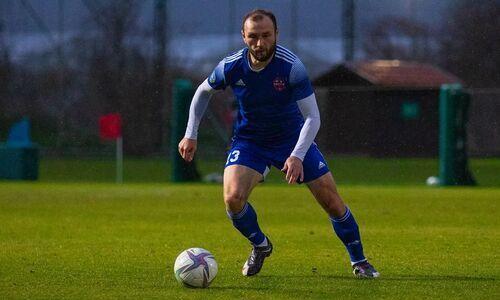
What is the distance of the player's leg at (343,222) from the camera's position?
902 cm

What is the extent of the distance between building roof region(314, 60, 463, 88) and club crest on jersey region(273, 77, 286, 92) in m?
24.9

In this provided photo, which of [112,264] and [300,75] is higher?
[300,75]

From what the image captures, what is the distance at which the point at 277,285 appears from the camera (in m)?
8.67

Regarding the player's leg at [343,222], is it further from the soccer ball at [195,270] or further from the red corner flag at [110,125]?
the red corner flag at [110,125]

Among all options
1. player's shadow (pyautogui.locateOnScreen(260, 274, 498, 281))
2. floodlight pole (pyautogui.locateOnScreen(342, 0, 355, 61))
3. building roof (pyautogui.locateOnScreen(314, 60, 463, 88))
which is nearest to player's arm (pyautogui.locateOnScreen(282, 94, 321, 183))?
player's shadow (pyautogui.locateOnScreen(260, 274, 498, 281))

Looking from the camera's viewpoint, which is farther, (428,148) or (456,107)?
(428,148)

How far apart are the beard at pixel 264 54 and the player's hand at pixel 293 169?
76 centimetres

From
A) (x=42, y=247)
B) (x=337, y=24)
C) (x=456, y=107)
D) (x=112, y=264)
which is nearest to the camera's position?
(x=112, y=264)

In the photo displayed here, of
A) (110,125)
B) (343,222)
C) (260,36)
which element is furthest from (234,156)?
(110,125)

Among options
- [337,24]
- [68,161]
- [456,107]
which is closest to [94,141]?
[68,161]

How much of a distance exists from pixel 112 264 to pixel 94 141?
23.2 meters

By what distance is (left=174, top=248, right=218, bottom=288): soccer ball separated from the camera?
8.45 m

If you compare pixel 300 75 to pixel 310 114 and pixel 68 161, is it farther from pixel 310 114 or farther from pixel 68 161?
pixel 68 161

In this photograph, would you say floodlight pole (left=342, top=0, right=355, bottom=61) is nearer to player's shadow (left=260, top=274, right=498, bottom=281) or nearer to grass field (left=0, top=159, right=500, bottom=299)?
grass field (left=0, top=159, right=500, bottom=299)
